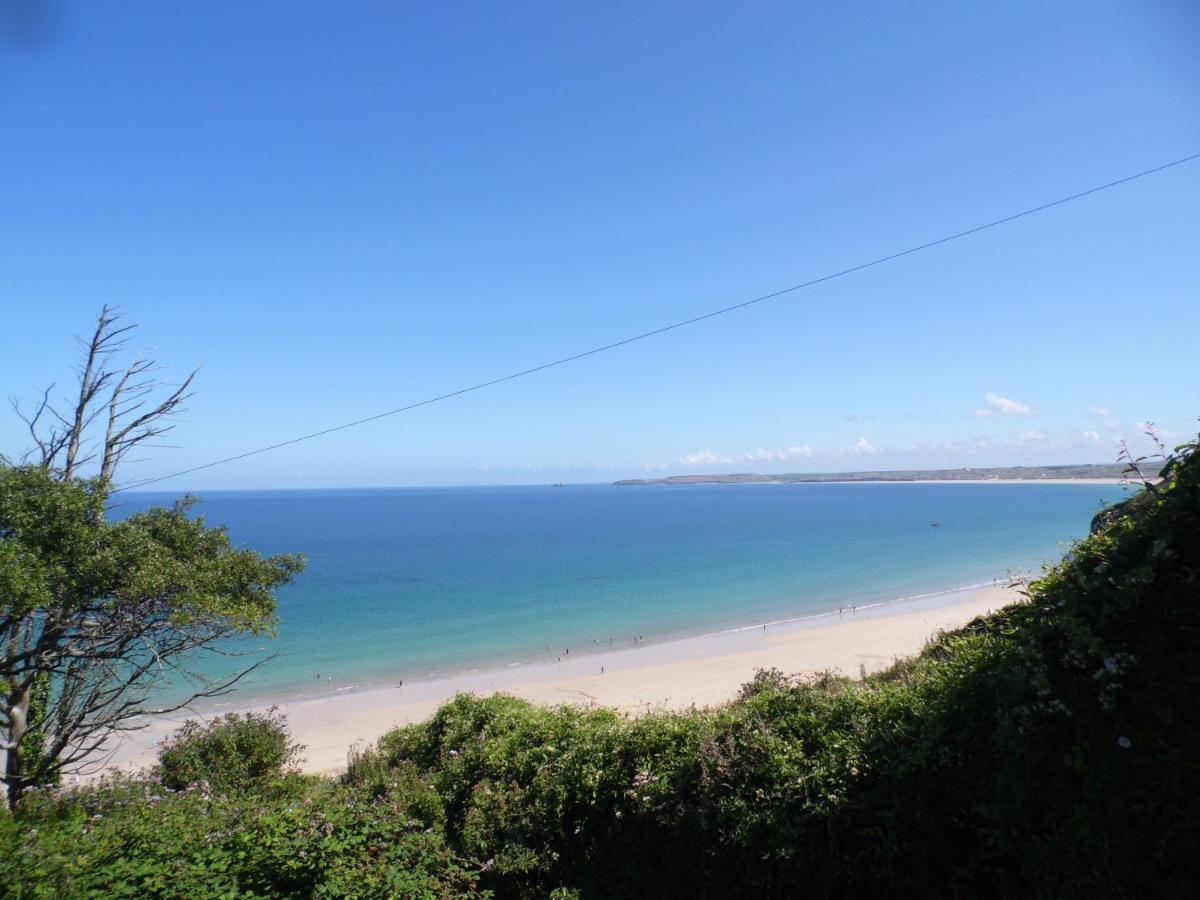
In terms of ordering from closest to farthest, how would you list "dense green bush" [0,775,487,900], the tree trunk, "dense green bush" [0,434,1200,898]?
"dense green bush" [0,434,1200,898]
"dense green bush" [0,775,487,900]
the tree trunk

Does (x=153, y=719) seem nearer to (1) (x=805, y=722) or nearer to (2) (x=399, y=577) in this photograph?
(1) (x=805, y=722)

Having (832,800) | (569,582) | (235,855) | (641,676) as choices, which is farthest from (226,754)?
(569,582)

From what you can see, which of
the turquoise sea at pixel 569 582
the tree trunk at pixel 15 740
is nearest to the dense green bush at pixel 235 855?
the tree trunk at pixel 15 740

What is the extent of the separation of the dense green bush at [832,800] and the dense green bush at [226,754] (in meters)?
2.22

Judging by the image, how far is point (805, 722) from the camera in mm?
4590

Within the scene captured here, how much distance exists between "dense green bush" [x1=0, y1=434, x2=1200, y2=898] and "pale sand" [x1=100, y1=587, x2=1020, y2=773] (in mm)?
10675

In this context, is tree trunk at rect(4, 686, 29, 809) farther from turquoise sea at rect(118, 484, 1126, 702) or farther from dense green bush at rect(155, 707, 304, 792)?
turquoise sea at rect(118, 484, 1126, 702)

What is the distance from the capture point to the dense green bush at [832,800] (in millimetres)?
2521

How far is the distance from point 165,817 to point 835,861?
5371 mm

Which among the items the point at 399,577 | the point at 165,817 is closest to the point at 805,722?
the point at 165,817

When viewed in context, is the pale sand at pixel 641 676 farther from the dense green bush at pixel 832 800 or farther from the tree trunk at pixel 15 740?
the dense green bush at pixel 832 800

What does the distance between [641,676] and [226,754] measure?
15802 mm

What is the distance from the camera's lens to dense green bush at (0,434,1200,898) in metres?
2.52

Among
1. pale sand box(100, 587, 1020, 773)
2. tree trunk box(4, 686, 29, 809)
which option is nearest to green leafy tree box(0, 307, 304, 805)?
tree trunk box(4, 686, 29, 809)
